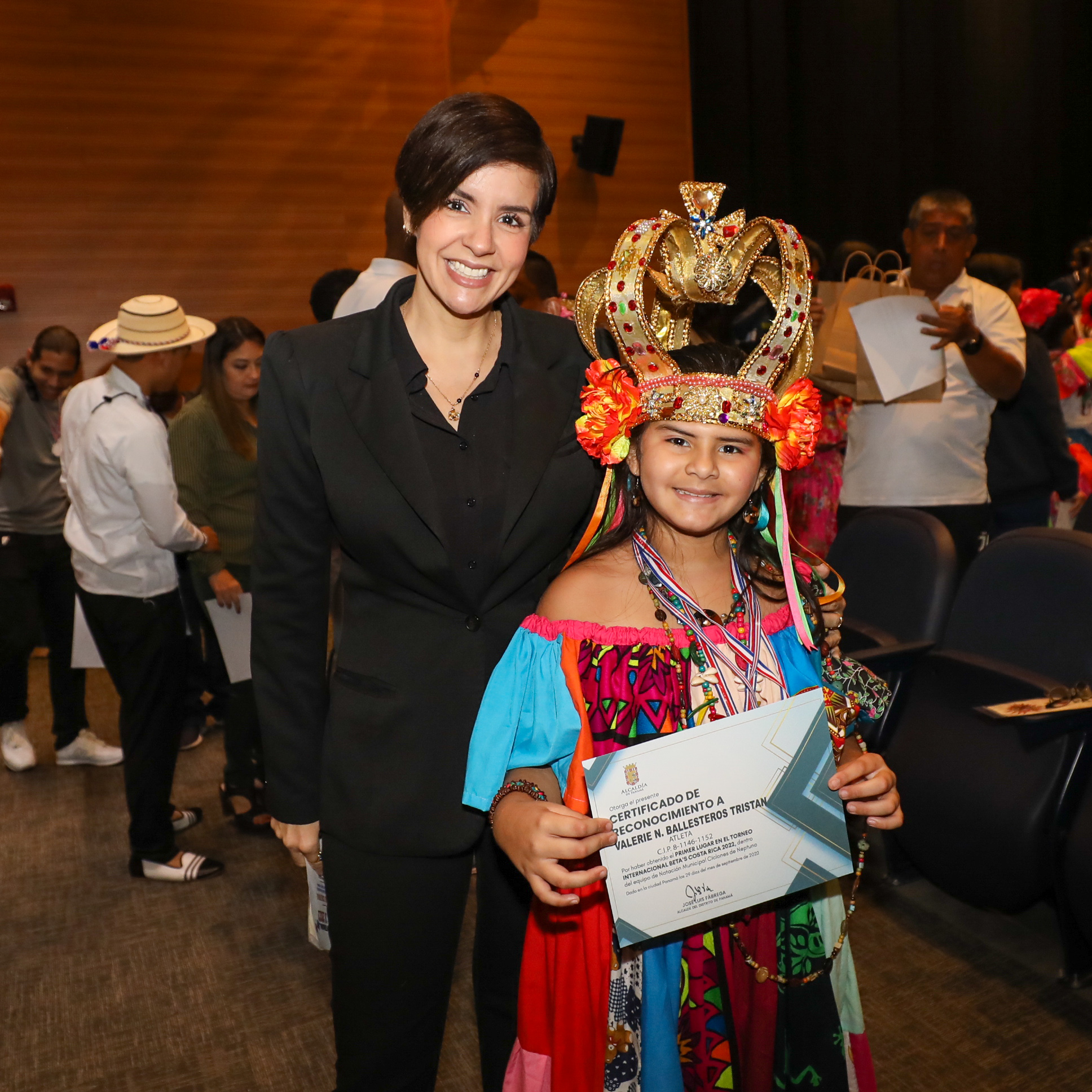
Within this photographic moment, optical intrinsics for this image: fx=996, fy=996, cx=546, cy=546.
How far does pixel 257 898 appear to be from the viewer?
2912 mm

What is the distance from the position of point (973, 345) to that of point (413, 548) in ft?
8.12

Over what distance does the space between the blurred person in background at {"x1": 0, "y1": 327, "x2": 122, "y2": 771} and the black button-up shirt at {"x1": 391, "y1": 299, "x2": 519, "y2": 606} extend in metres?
2.94

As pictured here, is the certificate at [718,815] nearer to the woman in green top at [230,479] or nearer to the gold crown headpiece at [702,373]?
the gold crown headpiece at [702,373]

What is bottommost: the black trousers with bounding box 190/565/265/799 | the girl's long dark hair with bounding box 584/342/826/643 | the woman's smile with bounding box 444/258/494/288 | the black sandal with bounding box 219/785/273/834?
the black sandal with bounding box 219/785/273/834

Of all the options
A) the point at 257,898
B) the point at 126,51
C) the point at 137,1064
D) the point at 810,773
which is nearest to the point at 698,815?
the point at 810,773

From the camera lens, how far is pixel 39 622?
153 inches

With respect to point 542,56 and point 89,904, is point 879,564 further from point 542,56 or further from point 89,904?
point 542,56

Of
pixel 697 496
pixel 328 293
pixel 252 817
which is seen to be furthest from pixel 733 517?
pixel 328 293

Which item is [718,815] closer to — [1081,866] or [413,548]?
[413,548]

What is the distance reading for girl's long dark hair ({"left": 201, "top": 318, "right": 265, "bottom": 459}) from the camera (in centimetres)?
327

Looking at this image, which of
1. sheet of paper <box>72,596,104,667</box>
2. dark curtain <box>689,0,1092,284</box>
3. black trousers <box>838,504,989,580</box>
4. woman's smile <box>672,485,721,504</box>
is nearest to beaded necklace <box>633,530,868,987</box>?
woman's smile <box>672,485,721,504</box>

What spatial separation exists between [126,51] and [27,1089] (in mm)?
5955

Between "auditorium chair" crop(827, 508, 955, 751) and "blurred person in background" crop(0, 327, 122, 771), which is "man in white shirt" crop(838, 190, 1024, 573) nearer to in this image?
"auditorium chair" crop(827, 508, 955, 751)

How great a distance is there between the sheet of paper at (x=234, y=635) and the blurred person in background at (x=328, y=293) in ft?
4.04
